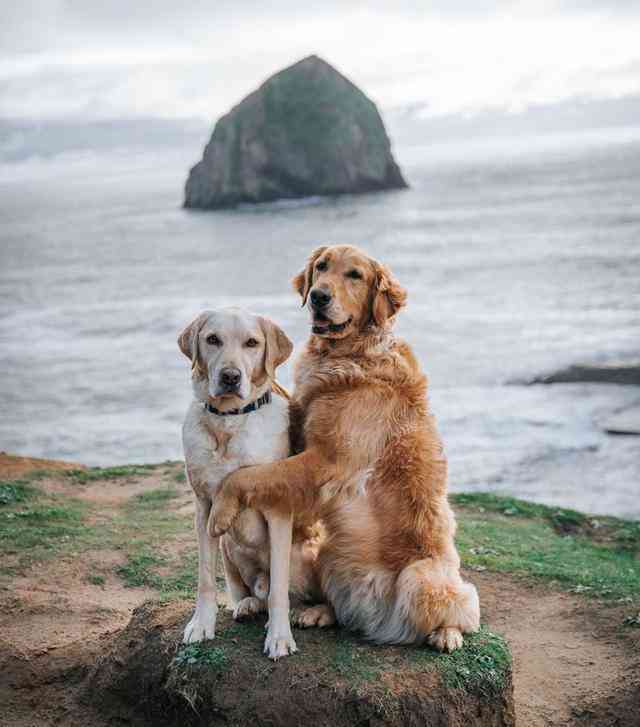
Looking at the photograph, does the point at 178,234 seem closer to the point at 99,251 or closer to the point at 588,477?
the point at 99,251

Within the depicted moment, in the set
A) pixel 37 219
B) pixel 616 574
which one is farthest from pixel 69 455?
pixel 37 219

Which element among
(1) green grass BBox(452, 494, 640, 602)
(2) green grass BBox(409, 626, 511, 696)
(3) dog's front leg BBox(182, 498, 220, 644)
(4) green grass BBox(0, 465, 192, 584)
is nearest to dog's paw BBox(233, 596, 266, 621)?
(3) dog's front leg BBox(182, 498, 220, 644)

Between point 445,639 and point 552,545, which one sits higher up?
Answer: point 445,639

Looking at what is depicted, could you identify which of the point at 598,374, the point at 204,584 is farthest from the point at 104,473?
the point at 598,374

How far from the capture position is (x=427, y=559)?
576cm

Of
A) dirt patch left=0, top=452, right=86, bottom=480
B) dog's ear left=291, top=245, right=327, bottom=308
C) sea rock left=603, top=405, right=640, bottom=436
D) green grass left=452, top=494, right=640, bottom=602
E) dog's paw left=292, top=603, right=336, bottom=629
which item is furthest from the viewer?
sea rock left=603, top=405, right=640, bottom=436

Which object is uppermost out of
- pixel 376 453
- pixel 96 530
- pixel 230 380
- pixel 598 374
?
pixel 230 380

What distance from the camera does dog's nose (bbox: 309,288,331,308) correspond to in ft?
19.1

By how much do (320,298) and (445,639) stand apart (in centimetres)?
235

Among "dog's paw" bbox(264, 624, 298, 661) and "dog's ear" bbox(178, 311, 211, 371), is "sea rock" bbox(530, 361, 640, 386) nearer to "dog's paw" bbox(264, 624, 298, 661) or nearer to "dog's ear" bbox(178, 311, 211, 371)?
"dog's paw" bbox(264, 624, 298, 661)

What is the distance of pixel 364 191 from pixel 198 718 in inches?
4464

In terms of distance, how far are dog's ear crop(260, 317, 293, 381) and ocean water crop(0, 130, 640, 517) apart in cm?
1174

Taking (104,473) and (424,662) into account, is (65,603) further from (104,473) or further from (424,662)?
(104,473)

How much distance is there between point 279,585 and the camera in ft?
17.6
